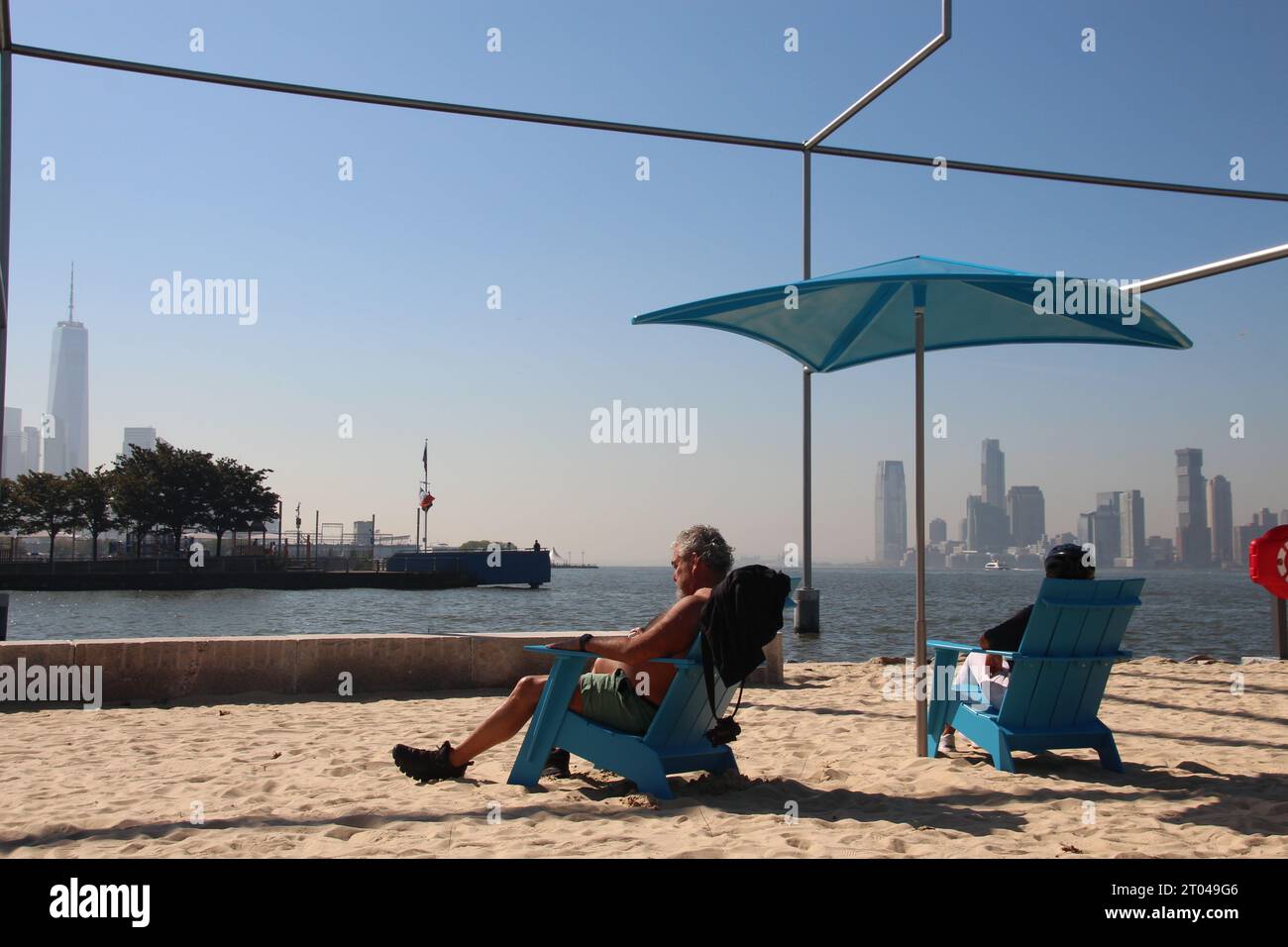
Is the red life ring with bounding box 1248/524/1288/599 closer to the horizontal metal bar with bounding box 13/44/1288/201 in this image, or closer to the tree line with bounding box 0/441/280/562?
the horizontal metal bar with bounding box 13/44/1288/201

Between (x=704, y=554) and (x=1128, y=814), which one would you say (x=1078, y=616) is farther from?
(x=704, y=554)

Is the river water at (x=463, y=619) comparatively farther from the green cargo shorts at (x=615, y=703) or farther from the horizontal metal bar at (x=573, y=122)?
the green cargo shorts at (x=615, y=703)

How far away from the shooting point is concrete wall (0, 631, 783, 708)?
23.2ft

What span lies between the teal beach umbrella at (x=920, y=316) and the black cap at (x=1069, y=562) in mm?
666

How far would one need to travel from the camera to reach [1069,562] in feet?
15.6

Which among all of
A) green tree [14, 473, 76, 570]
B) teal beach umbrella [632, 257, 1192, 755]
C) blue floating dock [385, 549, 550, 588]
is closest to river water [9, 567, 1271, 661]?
blue floating dock [385, 549, 550, 588]

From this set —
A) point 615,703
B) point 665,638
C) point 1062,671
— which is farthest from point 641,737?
point 1062,671

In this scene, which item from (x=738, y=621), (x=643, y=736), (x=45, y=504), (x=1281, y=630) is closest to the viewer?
(x=738, y=621)

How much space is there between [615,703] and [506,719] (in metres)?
0.51

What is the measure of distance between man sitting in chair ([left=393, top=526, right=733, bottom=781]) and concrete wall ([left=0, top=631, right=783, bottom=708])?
2.42 metres

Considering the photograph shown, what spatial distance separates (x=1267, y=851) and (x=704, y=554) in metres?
2.21

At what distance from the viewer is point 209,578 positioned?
233ft

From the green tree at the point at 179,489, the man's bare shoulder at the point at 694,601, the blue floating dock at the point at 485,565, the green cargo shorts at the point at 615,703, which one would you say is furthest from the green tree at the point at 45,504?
the man's bare shoulder at the point at 694,601

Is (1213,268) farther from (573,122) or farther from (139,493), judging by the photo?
(139,493)
